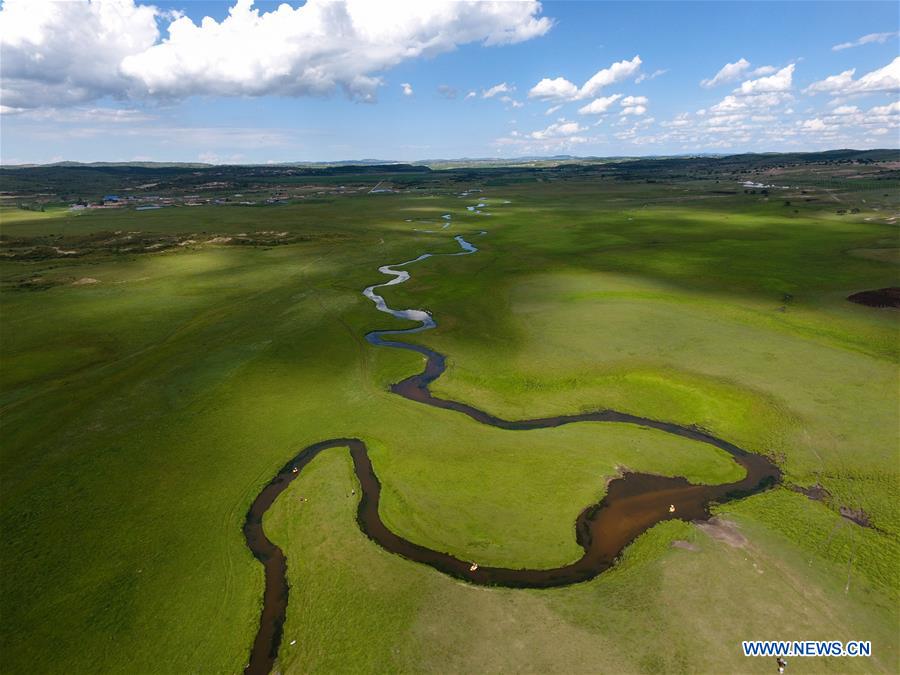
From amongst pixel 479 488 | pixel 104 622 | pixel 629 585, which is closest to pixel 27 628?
pixel 104 622

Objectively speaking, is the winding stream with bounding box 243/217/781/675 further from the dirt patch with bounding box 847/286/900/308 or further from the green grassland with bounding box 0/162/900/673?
the dirt patch with bounding box 847/286/900/308

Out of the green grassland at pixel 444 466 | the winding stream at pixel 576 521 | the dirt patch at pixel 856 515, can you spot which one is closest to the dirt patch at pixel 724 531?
the green grassland at pixel 444 466

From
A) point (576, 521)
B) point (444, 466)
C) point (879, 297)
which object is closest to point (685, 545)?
point (576, 521)

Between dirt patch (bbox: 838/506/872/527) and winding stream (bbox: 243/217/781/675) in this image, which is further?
dirt patch (bbox: 838/506/872/527)

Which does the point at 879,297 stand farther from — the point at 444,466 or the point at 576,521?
the point at 444,466

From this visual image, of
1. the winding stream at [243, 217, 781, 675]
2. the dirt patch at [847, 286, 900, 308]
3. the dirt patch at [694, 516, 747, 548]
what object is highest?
the dirt patch at [847, 286, 900, 308]

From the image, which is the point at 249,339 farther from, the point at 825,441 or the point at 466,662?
the point at 825,441

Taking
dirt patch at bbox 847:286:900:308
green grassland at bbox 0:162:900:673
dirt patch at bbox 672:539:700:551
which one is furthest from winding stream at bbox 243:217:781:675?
dirt patch at bbox 847:286:900:308
